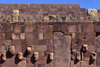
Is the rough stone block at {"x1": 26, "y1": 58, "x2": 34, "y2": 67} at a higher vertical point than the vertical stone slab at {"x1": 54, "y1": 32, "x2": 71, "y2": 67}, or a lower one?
lower

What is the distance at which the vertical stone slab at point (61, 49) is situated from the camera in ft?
20.9

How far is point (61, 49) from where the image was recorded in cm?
637

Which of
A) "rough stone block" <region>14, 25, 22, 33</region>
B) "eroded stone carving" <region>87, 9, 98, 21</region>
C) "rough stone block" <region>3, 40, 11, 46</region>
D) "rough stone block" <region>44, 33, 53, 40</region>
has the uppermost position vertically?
"eroded stone carving" <region>87, 9, 98, 21</region>

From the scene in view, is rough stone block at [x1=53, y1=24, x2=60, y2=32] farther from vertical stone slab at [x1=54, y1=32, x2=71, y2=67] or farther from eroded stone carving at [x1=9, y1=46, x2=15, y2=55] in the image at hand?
eroded stone carving at [x1=9, y1=46, x2=15, y2=55]

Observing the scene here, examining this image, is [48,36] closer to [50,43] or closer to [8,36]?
[50,43]

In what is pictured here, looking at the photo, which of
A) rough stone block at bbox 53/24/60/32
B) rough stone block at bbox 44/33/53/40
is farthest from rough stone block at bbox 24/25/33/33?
rough stone block at bbox 53/24/60/32

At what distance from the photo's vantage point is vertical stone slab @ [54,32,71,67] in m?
6.36

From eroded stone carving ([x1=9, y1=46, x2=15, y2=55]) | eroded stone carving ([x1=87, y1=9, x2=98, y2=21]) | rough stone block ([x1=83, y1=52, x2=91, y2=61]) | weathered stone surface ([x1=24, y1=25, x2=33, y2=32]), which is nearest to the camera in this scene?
eroded stone carving ([x1=9, y1=46, x2=15, y2=55])

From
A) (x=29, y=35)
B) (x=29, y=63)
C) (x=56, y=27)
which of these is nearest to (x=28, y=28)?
(x=29, y=35)

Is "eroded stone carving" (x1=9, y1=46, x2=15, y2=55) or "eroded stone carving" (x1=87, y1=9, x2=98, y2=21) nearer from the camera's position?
"eroded stone carving" (x1=9, y1=46, x2=15, y2=55)

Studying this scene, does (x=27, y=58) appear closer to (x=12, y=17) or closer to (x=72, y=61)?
(x=72, y=61)

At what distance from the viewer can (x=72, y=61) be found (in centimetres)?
644

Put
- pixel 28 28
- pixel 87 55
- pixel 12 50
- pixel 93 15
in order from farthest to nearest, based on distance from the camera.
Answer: pixel 93 15, pixel 87 55, pixel 28 28, pixel 12 50

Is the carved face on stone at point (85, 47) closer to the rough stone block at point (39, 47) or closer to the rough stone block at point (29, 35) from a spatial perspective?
the rough stone block at point (39, 47)
